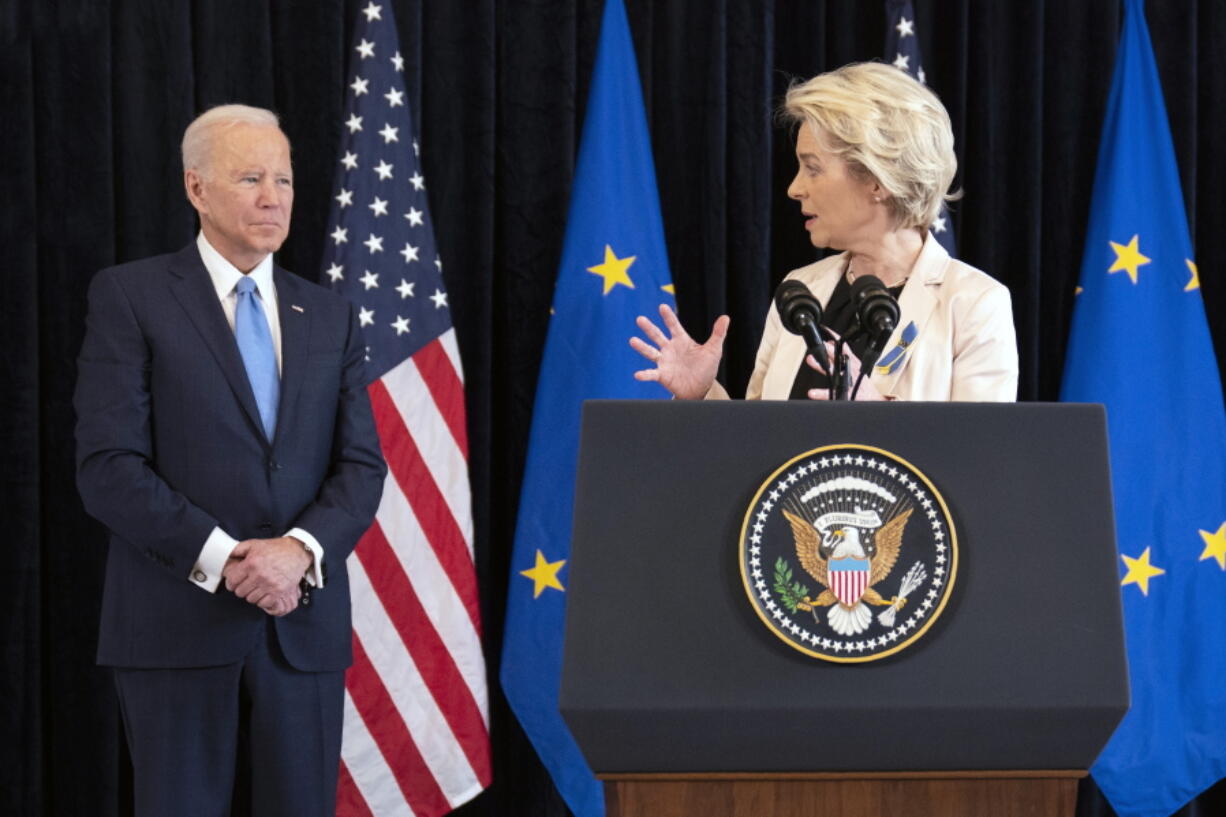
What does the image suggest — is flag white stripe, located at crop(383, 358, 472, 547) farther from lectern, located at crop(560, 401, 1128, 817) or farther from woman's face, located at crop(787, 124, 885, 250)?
lectern, located at crop(560, 401, 1128, 817)

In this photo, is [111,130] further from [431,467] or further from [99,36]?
[431,467]

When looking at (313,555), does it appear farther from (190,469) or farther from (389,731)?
(389,731)

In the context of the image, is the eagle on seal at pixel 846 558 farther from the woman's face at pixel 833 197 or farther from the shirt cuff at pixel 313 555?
the shirt cuff at pixel 313 555

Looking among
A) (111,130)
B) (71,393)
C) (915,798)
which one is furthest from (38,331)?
(915,798)

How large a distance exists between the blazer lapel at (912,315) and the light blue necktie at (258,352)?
1248mm

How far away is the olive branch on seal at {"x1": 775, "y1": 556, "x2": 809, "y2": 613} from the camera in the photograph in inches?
50.8

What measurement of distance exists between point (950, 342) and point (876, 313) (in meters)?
0.69

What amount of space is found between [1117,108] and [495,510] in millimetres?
2023

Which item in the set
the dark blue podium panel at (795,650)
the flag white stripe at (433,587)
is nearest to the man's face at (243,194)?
the flag white stripe at (433,587)

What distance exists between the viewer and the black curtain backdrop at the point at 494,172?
3.53m

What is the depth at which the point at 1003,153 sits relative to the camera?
12.6 feet

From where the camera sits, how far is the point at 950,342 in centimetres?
214

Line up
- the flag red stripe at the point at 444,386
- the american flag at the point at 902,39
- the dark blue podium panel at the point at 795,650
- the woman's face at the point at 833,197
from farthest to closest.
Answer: the american flag at the point at 902,39 < the flag red stripe at the point at 444,386 < the woman's face at the point at 833,197 < the dark blue podium panel at the point at 795,650

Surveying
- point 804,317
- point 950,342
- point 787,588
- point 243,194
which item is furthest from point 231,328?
point 787,588
